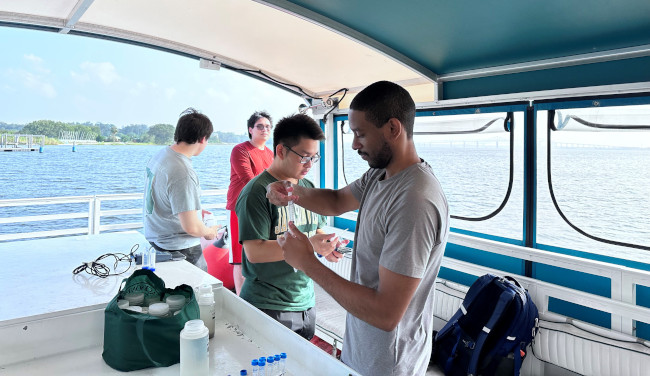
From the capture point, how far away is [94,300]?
1839 mm

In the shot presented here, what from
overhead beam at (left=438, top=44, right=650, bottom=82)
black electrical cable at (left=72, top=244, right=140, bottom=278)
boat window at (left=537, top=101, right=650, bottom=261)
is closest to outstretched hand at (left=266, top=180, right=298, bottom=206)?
black electrical cable at (left=72, top=244, right=140, bottom=278)

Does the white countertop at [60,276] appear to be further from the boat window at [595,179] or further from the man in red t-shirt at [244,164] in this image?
the boat window at [595,179]

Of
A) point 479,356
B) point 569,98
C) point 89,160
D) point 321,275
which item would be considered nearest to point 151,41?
point 321,275

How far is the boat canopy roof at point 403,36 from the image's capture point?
2277 millimetres

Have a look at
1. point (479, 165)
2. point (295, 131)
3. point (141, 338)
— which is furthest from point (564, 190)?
point (141, 338)

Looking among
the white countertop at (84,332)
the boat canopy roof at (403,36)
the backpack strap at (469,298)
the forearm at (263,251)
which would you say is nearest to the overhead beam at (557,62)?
the boat canopy roof at (403,36)

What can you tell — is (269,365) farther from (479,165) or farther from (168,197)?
(479,165)

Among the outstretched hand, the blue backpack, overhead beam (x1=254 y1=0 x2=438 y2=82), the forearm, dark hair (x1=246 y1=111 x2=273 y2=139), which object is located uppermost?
overhead beam (x1=254 y1=0 x2=438 y2=82)

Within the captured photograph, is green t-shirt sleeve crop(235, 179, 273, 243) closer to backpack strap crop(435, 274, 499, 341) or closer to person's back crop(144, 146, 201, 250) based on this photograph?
person's back crop(144, 146, 201, 250)

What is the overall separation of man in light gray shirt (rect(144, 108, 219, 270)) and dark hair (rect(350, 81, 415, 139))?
1.74 metres

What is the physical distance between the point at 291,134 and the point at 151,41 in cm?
212

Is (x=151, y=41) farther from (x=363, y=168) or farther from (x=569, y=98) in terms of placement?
(x=569, y=98)

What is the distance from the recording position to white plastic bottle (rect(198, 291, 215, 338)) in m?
1.71

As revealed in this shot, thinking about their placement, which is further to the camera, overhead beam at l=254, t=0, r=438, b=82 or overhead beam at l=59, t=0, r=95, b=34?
overhead beam at l=59, t=0, r=95, b=34
